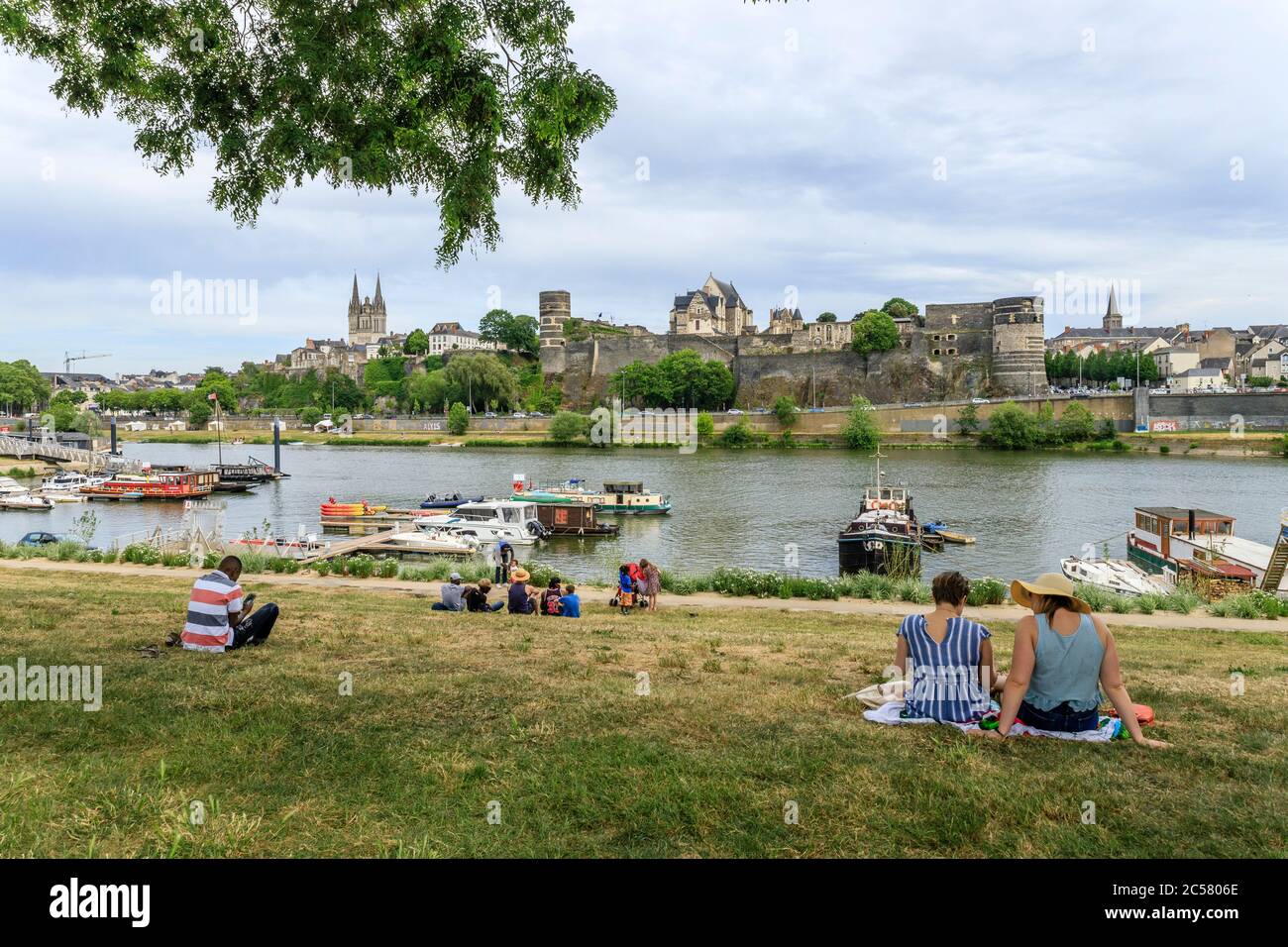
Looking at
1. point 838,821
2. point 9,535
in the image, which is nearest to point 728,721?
point 838,821

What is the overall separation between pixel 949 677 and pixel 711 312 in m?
118

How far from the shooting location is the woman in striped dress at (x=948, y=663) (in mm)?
5535

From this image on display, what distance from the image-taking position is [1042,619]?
5.25m

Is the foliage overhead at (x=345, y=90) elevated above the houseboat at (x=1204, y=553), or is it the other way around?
the foliage overhead at (x=345, y=90)

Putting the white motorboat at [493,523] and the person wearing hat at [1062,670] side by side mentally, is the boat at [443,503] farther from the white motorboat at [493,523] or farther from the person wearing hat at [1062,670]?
the person wearing hat at [1062,670]

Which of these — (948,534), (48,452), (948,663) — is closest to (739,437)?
(948,534)

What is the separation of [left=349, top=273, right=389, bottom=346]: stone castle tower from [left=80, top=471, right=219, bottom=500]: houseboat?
138 m

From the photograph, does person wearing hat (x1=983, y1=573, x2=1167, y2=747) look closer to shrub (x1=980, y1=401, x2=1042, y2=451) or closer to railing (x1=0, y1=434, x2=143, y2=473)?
railing (x1=0, y1=434, x2=143, y2=473)

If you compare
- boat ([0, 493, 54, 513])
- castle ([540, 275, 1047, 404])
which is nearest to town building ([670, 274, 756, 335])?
castle ([540, 275, 1047, 404])

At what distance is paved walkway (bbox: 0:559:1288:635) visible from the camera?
46.7 ft

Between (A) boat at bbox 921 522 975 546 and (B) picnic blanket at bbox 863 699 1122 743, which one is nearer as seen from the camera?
(B) picnic blanket at bbox 863 699 1122 743

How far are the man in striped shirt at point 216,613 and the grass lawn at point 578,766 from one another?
213mm

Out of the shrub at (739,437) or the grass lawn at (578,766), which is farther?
the shrub at (739,437)

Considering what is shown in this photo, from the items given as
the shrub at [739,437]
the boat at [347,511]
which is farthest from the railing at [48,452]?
the shrub at [739,437]
